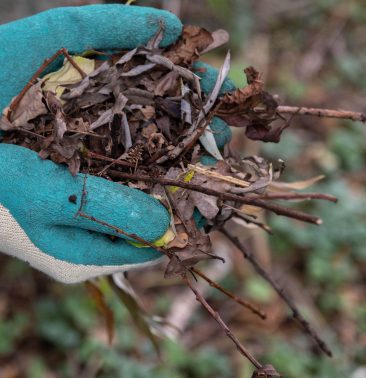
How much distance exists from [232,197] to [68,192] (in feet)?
1.35

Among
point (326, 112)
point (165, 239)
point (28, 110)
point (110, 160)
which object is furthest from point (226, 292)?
point (28, 110)

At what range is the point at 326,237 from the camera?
304 cm

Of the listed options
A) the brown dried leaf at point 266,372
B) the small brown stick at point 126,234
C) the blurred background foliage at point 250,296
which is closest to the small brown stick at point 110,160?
the small brown stick at point 126,234

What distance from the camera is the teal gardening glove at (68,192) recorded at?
52.1 inches

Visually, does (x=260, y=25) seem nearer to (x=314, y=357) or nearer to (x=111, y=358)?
(x=314, y=357)

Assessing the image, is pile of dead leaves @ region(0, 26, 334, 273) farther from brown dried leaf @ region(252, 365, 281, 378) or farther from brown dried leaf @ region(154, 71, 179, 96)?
brown dried leaf @ region(252, 365, 281, 378)

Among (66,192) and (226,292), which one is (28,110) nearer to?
(66,192)

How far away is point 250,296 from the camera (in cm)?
286

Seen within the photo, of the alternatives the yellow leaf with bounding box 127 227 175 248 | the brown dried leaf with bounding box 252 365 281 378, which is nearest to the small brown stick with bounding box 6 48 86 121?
the yellow leaf with bounding box 127 227 175 248

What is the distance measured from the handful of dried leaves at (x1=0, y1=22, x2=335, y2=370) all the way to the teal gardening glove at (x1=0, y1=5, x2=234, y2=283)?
0.04 metres

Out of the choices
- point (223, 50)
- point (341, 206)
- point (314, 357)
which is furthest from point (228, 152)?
point (223, 50)

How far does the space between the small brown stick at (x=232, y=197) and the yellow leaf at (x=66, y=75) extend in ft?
0.96

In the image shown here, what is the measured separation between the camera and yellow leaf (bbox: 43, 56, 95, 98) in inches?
57.6

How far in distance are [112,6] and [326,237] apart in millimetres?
1972
